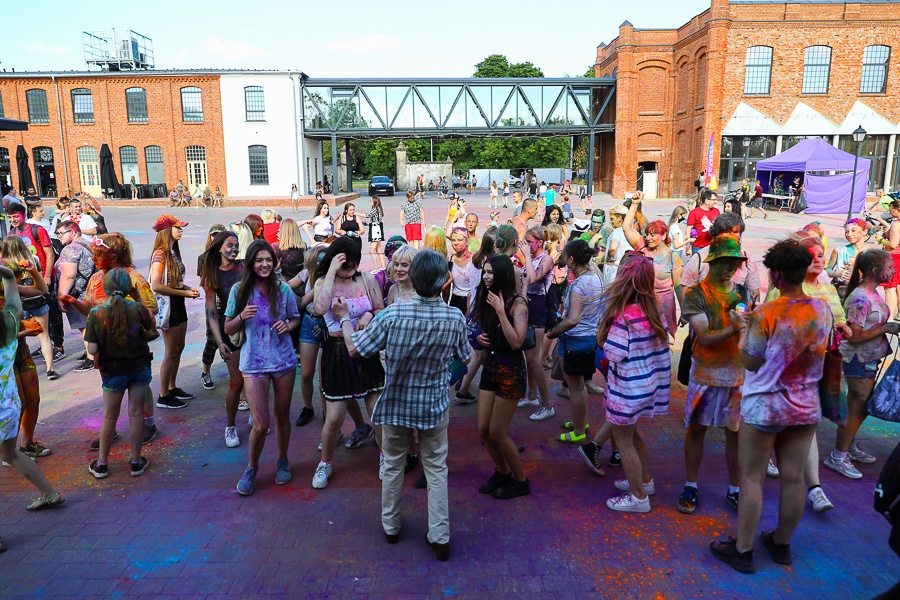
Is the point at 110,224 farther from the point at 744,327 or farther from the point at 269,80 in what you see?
the point at 744,327

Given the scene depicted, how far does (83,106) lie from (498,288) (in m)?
42.7

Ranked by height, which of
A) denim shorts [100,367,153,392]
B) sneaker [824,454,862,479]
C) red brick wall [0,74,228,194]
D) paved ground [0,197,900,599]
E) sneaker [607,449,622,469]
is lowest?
paved ground [0,197,900,599]

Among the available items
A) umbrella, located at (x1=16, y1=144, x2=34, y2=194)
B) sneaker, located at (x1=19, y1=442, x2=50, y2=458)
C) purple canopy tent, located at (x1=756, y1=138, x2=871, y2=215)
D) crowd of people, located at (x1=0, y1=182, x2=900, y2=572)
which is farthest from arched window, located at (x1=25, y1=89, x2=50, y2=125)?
purple canopy tent, located at (x1=756, y1=138, x2=871, y2=215)

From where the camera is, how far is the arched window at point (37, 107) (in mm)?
38031

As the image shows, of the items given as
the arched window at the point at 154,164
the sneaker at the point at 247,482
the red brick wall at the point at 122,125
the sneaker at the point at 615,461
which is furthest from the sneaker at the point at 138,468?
the arched window at the point at 154,164

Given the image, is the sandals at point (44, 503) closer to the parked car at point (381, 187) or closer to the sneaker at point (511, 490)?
the sneaker at point (511, 490)

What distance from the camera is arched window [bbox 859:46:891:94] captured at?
1347 inches

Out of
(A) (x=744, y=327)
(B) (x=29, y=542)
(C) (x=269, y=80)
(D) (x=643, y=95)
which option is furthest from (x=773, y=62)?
(B) (x=29, y=542)

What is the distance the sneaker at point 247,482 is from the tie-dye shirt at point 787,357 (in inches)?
135

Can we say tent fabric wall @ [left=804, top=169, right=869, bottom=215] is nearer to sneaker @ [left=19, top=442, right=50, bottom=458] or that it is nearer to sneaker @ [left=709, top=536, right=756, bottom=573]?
sneaker @ [left=709, top=536, right=756, bottom=573]

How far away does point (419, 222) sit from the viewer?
14.3m

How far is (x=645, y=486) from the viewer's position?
447cm

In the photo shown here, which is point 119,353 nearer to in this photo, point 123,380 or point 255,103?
point 123,380

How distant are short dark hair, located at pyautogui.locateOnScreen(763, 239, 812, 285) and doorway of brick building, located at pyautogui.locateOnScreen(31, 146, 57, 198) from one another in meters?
44.3
